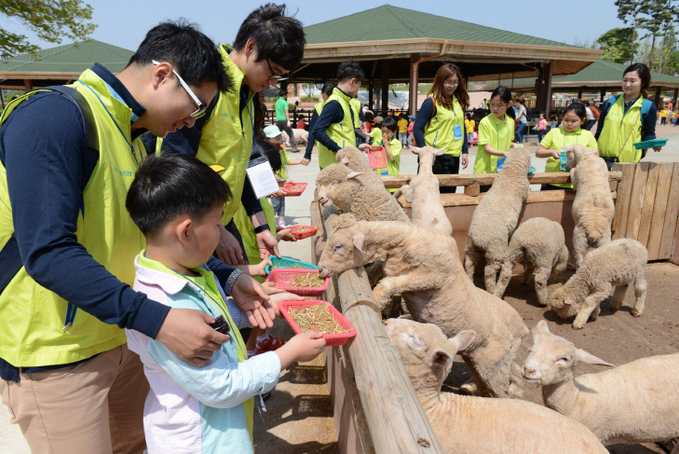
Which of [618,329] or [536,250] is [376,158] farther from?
[618,329]

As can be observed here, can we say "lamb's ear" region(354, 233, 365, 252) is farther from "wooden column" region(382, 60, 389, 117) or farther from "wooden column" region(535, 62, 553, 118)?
"wooden column" region(535, 62, 553, 118)

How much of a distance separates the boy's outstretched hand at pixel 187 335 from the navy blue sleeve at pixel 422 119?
463 cm

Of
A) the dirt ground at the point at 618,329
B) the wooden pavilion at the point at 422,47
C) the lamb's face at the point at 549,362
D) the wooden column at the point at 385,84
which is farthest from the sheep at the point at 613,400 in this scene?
the wooden column at the point at 385,84

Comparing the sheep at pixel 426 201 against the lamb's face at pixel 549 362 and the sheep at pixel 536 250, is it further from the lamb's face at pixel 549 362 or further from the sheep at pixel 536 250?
the lamb's face at pixel 549 362

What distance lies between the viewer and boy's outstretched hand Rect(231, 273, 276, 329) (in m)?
1.84

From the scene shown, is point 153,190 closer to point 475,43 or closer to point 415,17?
point 475,43

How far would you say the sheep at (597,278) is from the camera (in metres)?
4.32

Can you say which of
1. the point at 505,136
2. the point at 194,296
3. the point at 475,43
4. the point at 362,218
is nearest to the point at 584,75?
the point at 475,43

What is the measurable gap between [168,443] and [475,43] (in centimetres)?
1543

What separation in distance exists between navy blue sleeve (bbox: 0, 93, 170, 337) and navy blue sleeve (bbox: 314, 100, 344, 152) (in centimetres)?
381

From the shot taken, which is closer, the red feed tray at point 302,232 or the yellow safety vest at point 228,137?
the yellow safety vest at point 228,137

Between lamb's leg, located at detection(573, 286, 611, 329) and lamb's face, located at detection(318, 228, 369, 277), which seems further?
lamb's leg, located at detection(573, 286, 611, 329)

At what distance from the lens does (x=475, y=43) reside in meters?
14.2

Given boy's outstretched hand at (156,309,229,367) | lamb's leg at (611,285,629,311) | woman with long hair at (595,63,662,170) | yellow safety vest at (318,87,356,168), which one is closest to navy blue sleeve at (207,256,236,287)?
boy's outstretched hand at (156,309,229,367)
